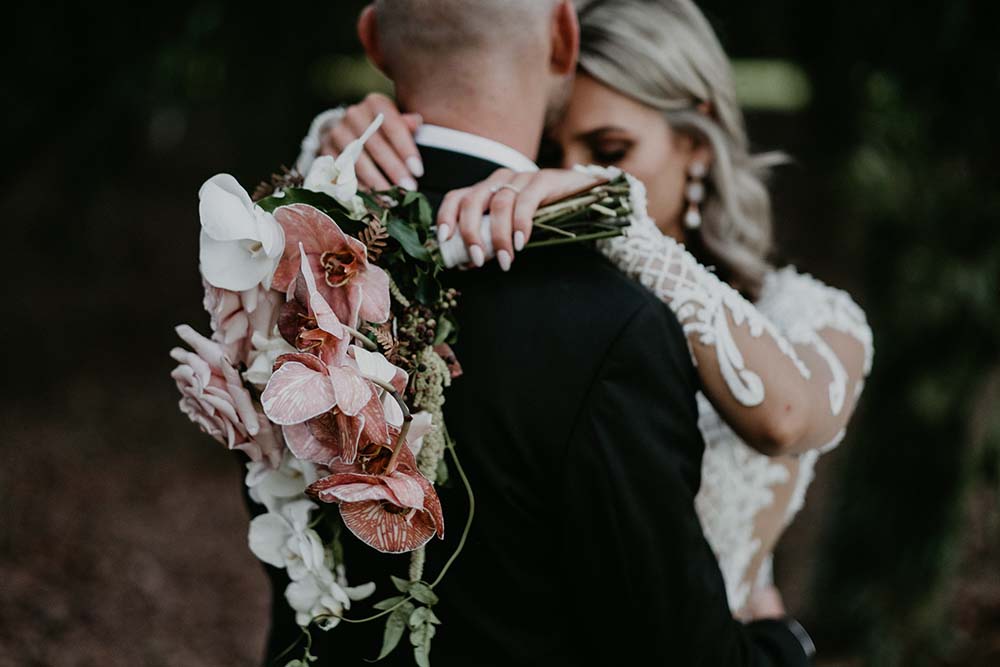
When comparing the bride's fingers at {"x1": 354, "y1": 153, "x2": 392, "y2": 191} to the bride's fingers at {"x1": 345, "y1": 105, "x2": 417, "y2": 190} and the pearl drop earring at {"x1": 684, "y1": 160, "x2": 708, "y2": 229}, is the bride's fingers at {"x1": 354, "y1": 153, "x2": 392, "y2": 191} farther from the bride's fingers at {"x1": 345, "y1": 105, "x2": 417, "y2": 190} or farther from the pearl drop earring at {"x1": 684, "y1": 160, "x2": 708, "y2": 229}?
the pearl drop earring at {"x1": 684, "y1": 160, "x2": 708, "y2": 229}

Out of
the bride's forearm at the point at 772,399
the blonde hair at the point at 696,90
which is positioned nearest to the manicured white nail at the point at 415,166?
the bride's forearm at the point at 772,399

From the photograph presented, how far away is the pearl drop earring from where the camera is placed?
2.65 m

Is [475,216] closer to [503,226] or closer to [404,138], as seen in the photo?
[503,226]

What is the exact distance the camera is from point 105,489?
245 inches

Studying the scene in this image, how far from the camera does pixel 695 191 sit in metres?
2.70

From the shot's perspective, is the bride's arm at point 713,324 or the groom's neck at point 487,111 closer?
the bride's arm at point 713,324

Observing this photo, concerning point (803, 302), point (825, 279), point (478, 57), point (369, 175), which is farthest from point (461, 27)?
point (825, 279)

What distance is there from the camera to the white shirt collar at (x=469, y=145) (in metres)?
1.58

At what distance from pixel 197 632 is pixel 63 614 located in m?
0.87

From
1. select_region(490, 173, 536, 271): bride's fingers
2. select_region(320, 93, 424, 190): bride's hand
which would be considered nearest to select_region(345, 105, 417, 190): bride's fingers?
select_region(320, 93, 424, 190): bride's hand

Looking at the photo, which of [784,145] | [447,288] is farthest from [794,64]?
[447,288]

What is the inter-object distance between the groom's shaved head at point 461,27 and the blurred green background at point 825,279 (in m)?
2.19

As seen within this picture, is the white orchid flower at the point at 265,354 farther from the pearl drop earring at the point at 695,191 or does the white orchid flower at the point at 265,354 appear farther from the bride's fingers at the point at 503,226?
the pearl drop earring at the point at 695,191

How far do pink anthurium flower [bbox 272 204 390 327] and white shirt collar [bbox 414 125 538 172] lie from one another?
1.24 ft
